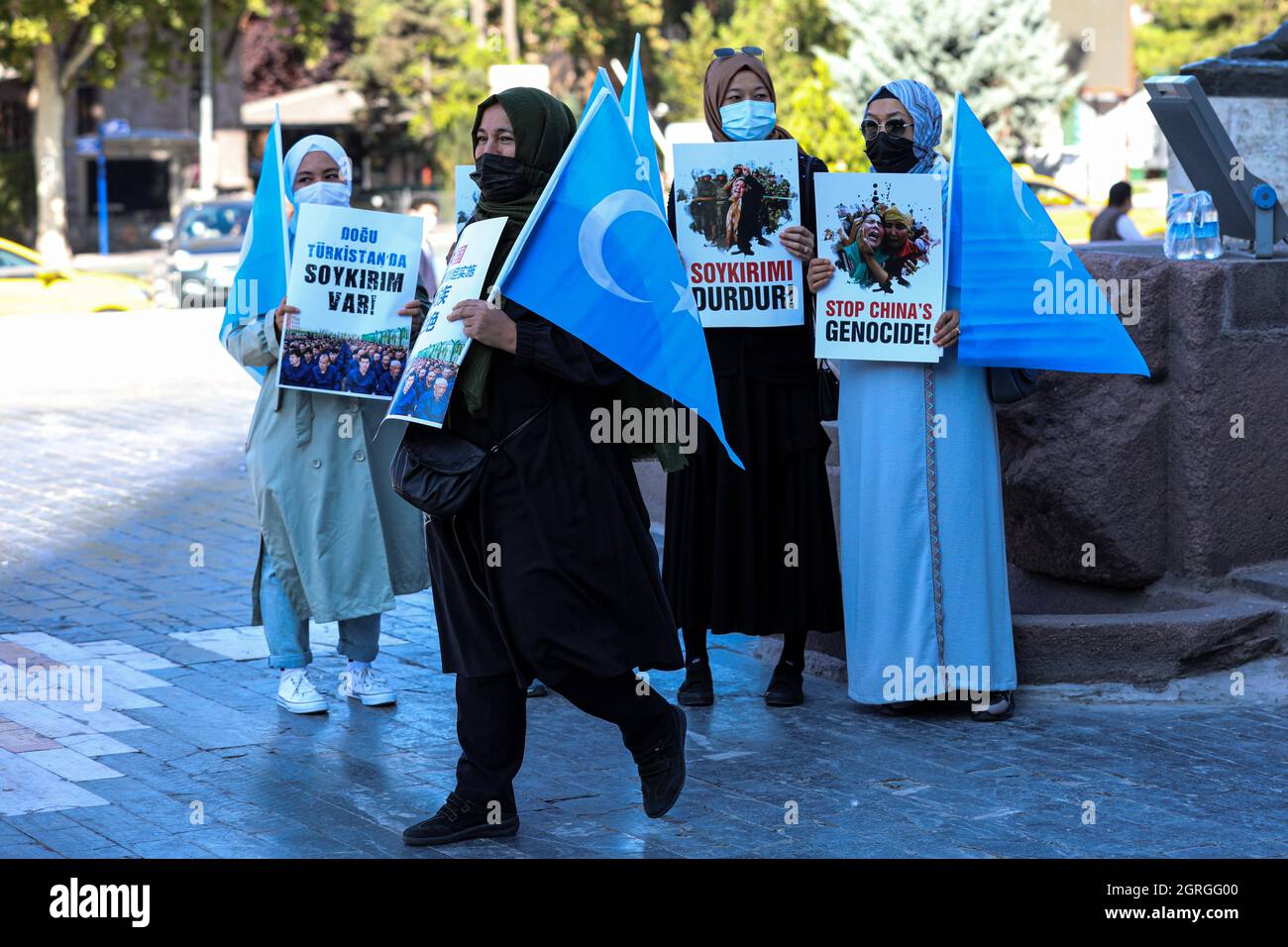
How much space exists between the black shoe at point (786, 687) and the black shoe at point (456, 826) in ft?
5.21

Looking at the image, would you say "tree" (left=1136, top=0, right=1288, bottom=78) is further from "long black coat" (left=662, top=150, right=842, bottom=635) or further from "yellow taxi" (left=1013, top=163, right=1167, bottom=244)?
"long black coat" (left=662, top=150, right=842, bottom=635)

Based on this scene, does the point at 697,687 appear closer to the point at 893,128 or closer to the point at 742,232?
the point at 742,232

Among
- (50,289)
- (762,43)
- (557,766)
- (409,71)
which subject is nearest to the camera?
(557,766)

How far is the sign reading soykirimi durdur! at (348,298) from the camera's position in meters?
5.95

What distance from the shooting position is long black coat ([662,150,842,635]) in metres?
6.20

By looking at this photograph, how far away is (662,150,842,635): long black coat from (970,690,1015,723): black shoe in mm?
580

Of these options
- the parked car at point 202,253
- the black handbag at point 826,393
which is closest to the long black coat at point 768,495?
the black handbag at point 826,393

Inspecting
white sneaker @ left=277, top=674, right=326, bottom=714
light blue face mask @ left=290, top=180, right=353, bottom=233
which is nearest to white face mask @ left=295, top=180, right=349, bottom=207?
light blue face mask @ left=290, top=180, right=353, bottom=233

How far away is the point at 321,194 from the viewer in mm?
6133

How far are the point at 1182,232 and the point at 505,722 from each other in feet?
11.1

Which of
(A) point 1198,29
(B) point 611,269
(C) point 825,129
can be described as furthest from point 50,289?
(A) point 1198,29

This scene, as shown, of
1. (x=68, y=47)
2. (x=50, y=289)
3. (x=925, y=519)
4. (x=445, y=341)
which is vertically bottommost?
(x=925, y=519)

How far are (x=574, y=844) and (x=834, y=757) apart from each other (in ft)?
3.60
